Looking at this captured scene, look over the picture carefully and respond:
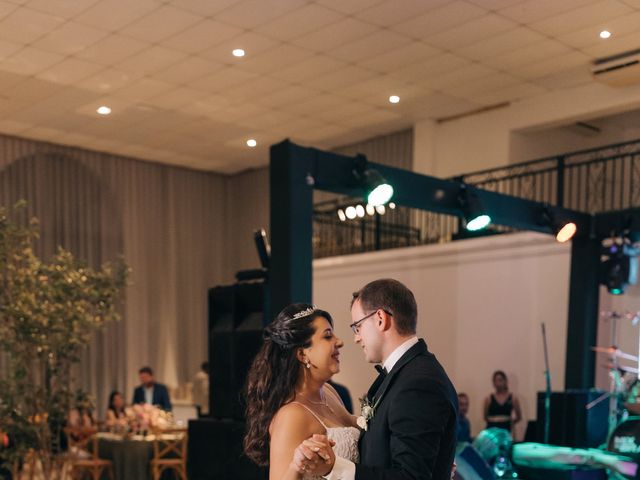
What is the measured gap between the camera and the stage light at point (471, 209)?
291 inches

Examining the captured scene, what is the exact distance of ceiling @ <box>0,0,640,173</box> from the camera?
902cm

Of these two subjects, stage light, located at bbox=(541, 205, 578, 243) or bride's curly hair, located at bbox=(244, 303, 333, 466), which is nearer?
bride's curly hair, located at bbox=(244, 303, 333, 466)

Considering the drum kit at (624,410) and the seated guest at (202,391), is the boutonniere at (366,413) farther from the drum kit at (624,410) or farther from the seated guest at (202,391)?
the seated guest at (202,391)

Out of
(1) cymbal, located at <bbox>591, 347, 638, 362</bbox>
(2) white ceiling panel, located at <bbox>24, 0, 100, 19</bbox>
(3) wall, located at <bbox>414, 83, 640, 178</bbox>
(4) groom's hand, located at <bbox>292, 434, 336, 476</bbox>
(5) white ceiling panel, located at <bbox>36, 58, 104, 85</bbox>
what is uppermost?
(2) white ceiling panel, located at <bbox>24, 0, 100, 19</bbox>

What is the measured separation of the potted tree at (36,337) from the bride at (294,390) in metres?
5.06

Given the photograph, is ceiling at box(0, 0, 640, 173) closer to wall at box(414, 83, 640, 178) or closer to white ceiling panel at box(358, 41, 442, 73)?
white ceiling panel at box(358, 41, 442, 73)

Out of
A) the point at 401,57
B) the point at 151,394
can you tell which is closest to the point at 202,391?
the point at 151,394

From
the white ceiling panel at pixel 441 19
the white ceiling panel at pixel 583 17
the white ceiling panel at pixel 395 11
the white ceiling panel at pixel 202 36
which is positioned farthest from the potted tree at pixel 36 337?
the white ceiling panel at pixel 583 17

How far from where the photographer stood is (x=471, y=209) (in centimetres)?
739

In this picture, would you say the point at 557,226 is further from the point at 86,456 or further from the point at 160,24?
the point at 86,456

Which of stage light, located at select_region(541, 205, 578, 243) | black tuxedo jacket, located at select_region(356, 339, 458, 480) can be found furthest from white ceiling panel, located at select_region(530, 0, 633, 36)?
black tuxedo jacket, located at select_region(356, 339, 458, 480)

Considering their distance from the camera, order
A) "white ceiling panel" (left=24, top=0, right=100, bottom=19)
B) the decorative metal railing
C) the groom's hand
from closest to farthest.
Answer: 1. the groom's hand
2. "white ceiling panel" (left=24, top=0, right=100, bottom=19)
3. the decorative metal railing

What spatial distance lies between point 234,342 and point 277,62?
507cm

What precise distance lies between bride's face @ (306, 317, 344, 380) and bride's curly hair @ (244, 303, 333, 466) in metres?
0.02
